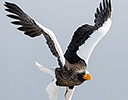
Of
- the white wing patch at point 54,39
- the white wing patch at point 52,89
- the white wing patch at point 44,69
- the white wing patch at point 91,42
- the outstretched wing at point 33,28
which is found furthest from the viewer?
the white wing patch at point 91,42

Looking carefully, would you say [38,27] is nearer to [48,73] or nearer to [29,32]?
[29,32]

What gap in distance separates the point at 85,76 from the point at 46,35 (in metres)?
1.27

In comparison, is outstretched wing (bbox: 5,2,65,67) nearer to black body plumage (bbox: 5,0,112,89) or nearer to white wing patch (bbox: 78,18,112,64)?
black body plumage (bbox: 5,0,112,89)

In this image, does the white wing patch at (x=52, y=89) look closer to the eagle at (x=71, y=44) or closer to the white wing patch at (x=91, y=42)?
the eagle at (x=71, y=44)

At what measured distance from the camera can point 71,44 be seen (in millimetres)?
12180

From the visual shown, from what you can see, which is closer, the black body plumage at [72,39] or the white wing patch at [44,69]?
the black body plumage at [72,39]

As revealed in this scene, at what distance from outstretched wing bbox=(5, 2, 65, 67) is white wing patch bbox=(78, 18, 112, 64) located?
0.92 meters

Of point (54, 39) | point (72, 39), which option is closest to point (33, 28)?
point (54, 39)

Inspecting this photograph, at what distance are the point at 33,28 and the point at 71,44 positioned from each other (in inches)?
72.8

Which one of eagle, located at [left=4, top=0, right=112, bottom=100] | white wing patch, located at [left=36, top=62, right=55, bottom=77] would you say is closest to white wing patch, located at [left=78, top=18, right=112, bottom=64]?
eagle, located at [left=4, top=0, right=112, bottom=100]

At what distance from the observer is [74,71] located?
11.1 m

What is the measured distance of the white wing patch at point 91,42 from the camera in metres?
11.9

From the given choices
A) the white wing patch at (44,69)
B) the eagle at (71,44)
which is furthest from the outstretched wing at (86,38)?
the white wing patch at (44,69)

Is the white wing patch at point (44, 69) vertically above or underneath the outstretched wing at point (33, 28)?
underneath
